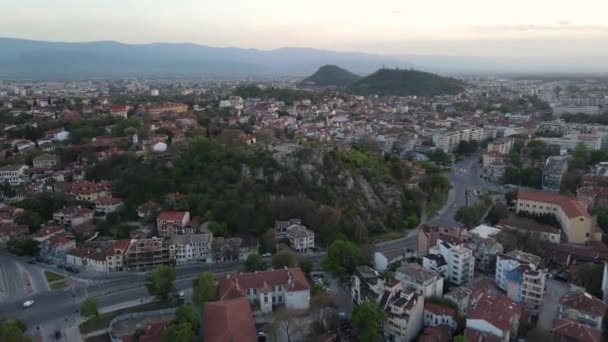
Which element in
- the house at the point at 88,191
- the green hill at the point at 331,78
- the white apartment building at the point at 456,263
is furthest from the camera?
the green hill at the point at 331,78

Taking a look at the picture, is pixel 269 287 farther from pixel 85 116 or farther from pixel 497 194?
pixel 85 116

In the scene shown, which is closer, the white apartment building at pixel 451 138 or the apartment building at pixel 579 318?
the apartment building at pixel 579 318

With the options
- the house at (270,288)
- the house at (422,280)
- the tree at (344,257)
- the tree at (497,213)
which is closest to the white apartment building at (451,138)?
the tree at (497,213)

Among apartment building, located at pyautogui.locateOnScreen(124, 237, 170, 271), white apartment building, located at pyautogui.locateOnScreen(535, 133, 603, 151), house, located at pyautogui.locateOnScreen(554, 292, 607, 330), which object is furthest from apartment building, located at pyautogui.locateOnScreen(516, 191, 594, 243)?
white apartment building, located at pyautogui.locateOnScreen(535, 133, 603, 151)

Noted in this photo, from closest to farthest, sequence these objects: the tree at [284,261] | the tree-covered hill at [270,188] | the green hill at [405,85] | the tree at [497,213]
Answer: the tree at [284,261] → the tree-covered hill at [270,188] → the tree at [497,213] → the green hill at [405,85]

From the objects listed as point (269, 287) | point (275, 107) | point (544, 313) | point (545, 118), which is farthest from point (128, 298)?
point (545, 118)

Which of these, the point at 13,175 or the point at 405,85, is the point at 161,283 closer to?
the point at 13,175

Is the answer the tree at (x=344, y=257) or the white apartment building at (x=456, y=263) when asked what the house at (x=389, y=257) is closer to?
the tree at (x=344, y=257)

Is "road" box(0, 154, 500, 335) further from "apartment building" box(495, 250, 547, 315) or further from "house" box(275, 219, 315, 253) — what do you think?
"apartment building" box(495, 250, 547, 315)
